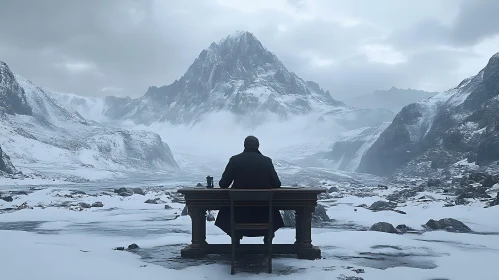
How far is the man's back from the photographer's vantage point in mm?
9523

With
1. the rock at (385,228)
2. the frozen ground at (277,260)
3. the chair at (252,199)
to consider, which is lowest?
the rock at (385,228)

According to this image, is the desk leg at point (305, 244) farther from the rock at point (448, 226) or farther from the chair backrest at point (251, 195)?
the rock at point (448, 226)

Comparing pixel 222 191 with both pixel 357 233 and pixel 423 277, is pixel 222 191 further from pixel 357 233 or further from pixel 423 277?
pixel 357 233

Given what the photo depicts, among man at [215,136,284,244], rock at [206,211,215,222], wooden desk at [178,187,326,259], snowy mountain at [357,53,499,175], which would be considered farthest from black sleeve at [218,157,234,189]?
snowy mountain at [357,53,499,175]

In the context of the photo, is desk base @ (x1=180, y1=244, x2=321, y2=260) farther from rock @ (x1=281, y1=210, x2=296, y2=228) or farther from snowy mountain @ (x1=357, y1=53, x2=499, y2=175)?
snowy mountain @ (x1=357, y1=53, x2=499, y2=175)

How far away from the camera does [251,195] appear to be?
8883 mm

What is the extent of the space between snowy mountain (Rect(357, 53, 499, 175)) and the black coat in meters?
94.8

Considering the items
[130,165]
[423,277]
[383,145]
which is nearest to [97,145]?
[130,165]

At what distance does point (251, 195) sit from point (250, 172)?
756mm

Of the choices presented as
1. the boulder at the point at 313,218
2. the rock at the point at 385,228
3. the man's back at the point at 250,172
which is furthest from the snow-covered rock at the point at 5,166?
the man's back at the point at 250,172

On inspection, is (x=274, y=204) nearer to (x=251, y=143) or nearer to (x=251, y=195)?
(x=251, y=195)

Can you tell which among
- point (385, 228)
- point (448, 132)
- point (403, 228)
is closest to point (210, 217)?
point (385, 228)

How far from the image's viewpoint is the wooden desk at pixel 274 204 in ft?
32.2

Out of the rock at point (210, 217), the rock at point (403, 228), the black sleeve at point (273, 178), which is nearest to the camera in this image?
the black sleeve at point (273, 178)
